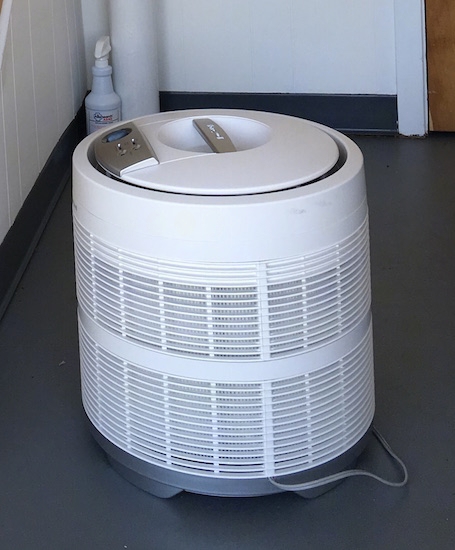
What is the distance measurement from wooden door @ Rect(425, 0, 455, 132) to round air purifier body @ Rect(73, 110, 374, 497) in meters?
1.27

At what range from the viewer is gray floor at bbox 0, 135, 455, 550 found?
1.06 m

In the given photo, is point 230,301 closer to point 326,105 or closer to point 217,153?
point 217,153

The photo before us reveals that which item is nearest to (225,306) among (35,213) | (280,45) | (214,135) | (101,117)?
(214,135)

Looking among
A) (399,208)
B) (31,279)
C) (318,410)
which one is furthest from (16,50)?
(318,410)

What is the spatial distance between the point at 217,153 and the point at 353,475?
0.46 metres

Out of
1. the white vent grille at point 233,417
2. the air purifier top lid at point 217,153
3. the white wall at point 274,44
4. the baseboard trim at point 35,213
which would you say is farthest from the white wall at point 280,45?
the white vent grille at point 233,417

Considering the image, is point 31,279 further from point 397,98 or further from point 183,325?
point 397,98

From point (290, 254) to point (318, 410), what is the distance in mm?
A: 208

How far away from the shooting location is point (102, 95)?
87.2 inches

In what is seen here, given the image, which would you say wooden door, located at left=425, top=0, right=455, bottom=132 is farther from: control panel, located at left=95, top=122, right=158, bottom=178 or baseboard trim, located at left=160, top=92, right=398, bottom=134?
control panel, located at left=95, top=122, right=158, bottom=178

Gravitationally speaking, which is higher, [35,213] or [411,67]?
[411,67]

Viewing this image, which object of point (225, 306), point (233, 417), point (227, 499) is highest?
point (225, 306)

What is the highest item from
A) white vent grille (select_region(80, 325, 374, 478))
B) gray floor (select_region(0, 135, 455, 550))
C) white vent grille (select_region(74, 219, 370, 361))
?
white vent grille (select_region(74, 219, 370, 361))

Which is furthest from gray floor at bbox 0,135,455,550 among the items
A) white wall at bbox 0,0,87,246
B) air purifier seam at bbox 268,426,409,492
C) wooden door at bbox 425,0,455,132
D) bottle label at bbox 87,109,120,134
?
wooden door at bbox 425,0,455,132
